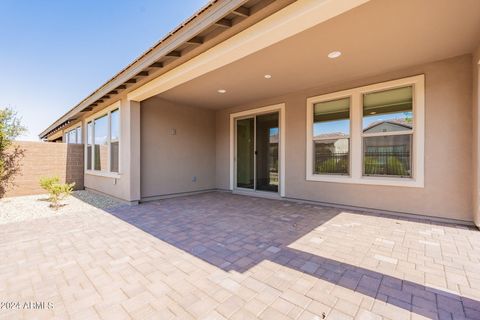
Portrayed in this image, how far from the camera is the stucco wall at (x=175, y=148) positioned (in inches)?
219

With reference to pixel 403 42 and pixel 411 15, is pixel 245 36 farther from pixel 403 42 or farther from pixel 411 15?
pixel 403 42

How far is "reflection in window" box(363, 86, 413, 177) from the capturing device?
4031 millimetres

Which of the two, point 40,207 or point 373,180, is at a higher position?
point 373,180

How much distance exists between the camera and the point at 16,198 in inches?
241

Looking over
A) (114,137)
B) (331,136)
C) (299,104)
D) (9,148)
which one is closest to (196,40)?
(299,104)

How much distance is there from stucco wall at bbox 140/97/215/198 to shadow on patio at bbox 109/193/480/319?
1014 millimetres

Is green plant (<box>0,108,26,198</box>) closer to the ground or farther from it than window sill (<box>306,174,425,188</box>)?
farther from it

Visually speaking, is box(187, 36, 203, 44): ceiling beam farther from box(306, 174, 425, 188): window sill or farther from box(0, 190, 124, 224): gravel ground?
box(0, 190, 124, 224): gravel ground

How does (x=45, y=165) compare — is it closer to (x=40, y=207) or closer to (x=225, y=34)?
(x=40, y=207)

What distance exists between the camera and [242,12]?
2326mm

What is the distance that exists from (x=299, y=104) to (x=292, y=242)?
3605 mm

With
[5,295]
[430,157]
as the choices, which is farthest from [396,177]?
[5,295]

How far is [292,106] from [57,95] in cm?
1437

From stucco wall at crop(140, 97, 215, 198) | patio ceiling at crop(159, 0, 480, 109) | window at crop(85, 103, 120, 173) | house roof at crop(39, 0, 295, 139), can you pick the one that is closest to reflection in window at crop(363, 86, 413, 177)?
patio ceiling at crop(159, 0, 480, 109)
